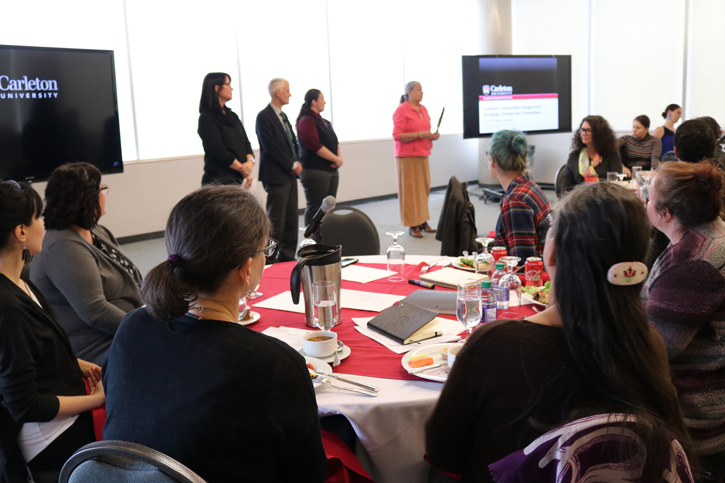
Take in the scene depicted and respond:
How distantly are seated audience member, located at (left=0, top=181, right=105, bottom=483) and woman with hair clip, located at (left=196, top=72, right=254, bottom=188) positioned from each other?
2.87 metres

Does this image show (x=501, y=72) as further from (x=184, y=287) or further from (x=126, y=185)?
(x=184, y=287)

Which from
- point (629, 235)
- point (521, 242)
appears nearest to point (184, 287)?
point (629, 235)

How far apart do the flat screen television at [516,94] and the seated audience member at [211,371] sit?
252 inches

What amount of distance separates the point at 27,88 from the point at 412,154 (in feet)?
12.2

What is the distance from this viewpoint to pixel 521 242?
2969mm

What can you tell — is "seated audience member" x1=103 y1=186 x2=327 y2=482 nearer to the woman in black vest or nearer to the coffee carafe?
the coffee carafe

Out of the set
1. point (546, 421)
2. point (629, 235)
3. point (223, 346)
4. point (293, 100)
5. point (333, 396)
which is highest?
point (293, 100)

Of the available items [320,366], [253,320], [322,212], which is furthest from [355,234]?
[320,366]

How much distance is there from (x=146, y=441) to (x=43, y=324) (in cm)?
87

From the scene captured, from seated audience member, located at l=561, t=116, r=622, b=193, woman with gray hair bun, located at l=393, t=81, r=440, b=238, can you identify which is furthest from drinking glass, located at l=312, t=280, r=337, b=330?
woman with gray hair bun, located at l=393, t=81, r=440, b=238

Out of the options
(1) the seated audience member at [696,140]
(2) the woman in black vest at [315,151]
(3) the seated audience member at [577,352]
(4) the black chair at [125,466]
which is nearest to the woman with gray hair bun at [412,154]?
(2) the woman in black vest at [315,151]

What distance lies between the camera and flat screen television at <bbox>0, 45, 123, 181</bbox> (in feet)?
13.1

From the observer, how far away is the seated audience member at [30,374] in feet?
5.32

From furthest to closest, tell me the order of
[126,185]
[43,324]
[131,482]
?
[126,185] < [43,324] < [131,482]
